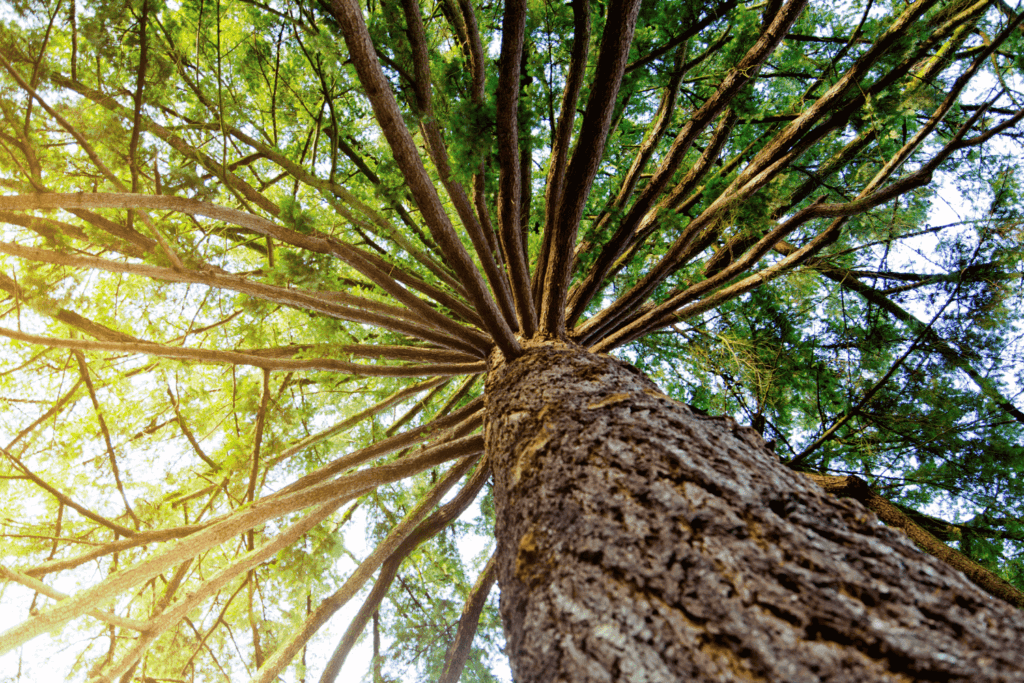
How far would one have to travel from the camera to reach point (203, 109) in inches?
90.3

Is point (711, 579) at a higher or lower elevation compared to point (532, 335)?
lower

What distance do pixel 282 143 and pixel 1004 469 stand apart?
5090 mm

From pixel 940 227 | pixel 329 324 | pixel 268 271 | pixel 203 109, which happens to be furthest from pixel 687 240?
pixel 203 109

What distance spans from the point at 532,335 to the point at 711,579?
2.26 metres

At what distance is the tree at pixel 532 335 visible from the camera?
900 mm

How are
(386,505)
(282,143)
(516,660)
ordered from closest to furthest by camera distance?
(516,660), (282,143), (386,505)

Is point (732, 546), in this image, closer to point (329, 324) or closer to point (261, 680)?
point (329, 324)

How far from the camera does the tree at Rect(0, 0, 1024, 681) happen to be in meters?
0.90

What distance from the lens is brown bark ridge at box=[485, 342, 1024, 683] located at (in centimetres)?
67

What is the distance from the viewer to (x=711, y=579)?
0.82 meters

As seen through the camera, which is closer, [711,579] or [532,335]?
[711,579]

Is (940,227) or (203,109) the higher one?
(940,227)

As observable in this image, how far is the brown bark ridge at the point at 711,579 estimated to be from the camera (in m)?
0.67

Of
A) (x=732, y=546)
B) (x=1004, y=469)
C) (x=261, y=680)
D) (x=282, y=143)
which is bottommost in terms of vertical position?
(x=261, y=680)
